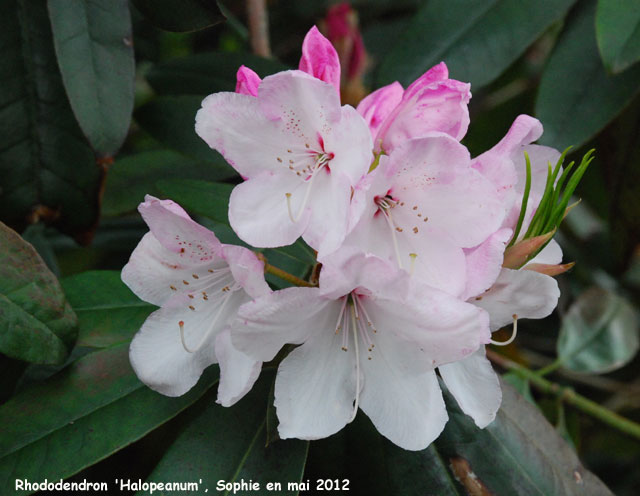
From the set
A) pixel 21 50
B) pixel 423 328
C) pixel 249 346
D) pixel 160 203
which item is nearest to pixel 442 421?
pixel 423 328

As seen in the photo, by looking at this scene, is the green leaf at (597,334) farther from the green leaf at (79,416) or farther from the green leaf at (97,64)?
the green leaf at (97,64)

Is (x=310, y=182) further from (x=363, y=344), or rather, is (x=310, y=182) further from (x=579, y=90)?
(x=579, y=90)

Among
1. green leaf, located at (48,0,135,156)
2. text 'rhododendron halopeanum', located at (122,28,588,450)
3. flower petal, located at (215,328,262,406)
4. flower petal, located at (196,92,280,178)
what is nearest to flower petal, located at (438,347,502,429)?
text 'rhododendron halopeanum', located at (122,28,588,450)

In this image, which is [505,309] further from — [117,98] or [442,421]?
[117,98]

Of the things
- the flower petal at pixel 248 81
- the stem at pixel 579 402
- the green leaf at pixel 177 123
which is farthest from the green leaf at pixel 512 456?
the green leaf at pixel 177 123

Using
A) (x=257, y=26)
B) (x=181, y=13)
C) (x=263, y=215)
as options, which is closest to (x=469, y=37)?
(x=257, y=26)

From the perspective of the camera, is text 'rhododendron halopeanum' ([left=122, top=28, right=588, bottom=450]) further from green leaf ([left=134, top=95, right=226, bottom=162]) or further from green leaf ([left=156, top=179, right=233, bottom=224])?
green leaf ([left=134, top=95, right=226, bottom=162])

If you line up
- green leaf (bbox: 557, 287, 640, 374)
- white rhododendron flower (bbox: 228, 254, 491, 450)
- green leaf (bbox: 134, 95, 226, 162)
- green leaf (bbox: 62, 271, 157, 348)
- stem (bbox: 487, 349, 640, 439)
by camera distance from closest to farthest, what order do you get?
white rhododendron flower (bbox: 228, 254, 491, 450)
green leaf (bbox: 62, 271, 157, 348)
green leaf (bbox: 134, 95, 226, 162)
stem (bbox: 487, 349, 640, 439)
green leaf (bbox: 557, 287, 640, 374)
